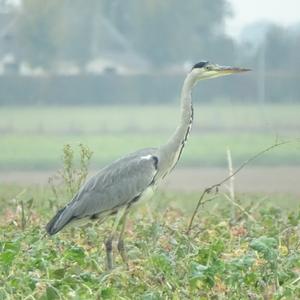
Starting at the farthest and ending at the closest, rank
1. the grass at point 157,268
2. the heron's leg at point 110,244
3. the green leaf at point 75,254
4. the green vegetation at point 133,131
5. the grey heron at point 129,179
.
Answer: the green vegetation at point 133,131, the grey heron at point 129,179, the heron's leg at point 110,244, the green leaf at point 75,254, the grass at point 157,268

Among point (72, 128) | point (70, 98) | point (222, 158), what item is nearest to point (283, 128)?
point (222, 158)

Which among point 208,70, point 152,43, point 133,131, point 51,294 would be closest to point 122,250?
point 208,70

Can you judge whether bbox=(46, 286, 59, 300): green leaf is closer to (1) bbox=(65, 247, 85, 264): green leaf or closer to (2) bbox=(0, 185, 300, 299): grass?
(2) bbox=(0, 185, 300, 299): grass

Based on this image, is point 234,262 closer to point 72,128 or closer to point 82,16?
point 72,128

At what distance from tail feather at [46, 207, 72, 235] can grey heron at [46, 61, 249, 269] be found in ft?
0.08

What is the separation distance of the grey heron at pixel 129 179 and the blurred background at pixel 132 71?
2051 centimetres

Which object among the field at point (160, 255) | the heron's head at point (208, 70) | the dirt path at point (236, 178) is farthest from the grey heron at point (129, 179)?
the dirt path at point (236, 178)

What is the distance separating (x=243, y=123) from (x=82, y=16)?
23.3ft

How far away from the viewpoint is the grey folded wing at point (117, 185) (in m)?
9.21

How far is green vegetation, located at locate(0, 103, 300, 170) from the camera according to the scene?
2650 centimetres

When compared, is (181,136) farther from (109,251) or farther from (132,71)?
(132,71)

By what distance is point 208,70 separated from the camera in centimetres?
966

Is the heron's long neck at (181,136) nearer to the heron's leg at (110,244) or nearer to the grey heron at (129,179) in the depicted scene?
the grey heron at (129,179)

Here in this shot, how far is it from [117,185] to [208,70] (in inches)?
36.1
